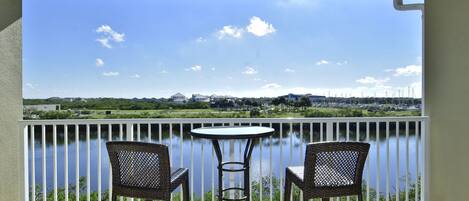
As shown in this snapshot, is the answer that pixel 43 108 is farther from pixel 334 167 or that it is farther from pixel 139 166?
pixel 334 167

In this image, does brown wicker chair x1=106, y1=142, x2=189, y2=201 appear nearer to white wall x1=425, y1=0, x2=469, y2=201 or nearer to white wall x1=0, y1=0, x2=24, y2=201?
white wall x1=0, y1=0, x2=24, y2=201

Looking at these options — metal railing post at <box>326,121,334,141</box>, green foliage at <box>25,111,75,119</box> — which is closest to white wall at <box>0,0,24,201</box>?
green foliage at <box>25,111,75,119</box>

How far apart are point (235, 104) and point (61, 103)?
10.5ft

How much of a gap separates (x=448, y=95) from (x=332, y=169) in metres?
1.71

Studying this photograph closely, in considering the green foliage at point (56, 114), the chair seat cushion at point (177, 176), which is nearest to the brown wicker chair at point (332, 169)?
the chair seat cushion at point (177, 176)

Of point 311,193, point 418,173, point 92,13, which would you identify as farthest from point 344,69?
point 311,193

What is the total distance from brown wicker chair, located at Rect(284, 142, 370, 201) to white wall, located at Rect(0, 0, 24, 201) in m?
2.92

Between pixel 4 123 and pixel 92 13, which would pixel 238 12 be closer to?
pixel 92 13

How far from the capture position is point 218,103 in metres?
6.83

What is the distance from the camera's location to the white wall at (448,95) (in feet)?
10.3

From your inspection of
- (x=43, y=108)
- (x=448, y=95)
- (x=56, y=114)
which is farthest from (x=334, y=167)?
(x=43, y=108)

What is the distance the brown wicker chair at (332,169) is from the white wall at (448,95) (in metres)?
1.30

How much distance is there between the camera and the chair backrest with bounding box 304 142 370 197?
2471mm

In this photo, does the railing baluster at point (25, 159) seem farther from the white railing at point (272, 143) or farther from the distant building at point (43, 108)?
the distant building at point (43, 108)
